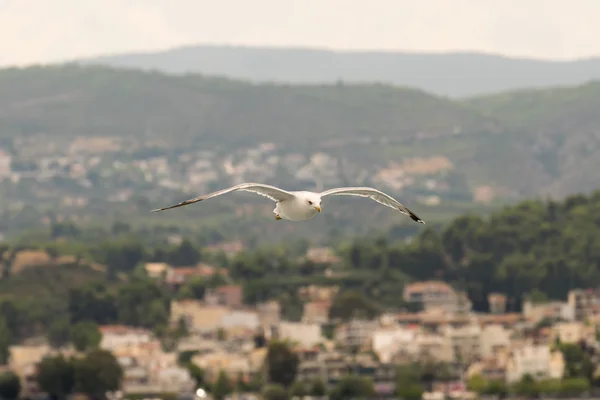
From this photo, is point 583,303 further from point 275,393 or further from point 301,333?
point 275,393

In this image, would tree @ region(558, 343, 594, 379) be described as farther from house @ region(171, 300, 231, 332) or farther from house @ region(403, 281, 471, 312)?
house @ region(403, 281, 471, 312)

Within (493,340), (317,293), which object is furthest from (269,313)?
(493,340)

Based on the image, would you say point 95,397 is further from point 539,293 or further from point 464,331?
point 539,293

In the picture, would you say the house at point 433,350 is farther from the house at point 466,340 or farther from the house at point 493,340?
the house at point 493,340

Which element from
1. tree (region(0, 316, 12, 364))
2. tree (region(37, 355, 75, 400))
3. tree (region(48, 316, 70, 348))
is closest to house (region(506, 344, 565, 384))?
tree (region(37, 355, 75, 400))

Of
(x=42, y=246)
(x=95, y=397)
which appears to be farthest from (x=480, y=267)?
(x=95, y=397)

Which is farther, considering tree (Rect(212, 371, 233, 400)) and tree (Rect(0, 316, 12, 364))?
tree (Rect(0, 316, 12, 364))
